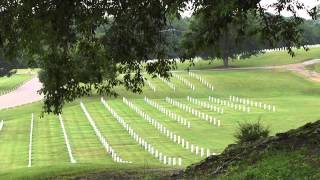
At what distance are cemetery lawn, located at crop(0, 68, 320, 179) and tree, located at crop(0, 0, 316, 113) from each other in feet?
10.4

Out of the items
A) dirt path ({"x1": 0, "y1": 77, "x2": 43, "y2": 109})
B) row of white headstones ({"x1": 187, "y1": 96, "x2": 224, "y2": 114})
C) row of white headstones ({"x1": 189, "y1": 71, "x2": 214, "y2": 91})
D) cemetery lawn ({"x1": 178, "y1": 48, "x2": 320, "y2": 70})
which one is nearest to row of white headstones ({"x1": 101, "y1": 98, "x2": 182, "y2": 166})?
row of white headstones ({"x1": 187, "y1": 96, "x2": 224, "y2": 114})

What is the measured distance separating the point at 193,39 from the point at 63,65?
13.5 feet

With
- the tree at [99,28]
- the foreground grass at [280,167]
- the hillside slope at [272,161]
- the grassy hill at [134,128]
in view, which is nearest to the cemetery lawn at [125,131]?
the grassy hill at [134,128]

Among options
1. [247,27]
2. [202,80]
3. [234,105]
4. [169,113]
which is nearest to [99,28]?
[247,27]

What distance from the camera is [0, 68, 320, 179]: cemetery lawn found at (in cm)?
2607

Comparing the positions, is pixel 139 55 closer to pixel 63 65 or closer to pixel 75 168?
pixel 63 65

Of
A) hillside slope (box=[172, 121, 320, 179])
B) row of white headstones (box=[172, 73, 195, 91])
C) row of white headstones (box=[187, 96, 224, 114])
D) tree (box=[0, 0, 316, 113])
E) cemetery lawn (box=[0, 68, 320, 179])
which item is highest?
tree (box=[0, 0, 316, 113])

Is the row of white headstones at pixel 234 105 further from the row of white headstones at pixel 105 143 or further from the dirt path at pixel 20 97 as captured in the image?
the dirt path at pixel 20 97

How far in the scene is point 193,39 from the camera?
61.3 feet

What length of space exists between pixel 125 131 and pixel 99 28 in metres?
28.8

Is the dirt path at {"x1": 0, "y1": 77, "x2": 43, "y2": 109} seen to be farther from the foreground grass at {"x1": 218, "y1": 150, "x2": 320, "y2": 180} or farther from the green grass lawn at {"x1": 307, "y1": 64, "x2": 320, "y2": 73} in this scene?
the foreground grass at {"x1": 218, "y1": 150, "x2": 320, "y2": 180}

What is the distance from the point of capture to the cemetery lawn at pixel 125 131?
26.1m

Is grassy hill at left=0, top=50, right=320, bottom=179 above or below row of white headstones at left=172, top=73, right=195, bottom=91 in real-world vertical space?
below

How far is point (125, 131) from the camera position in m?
45.1
